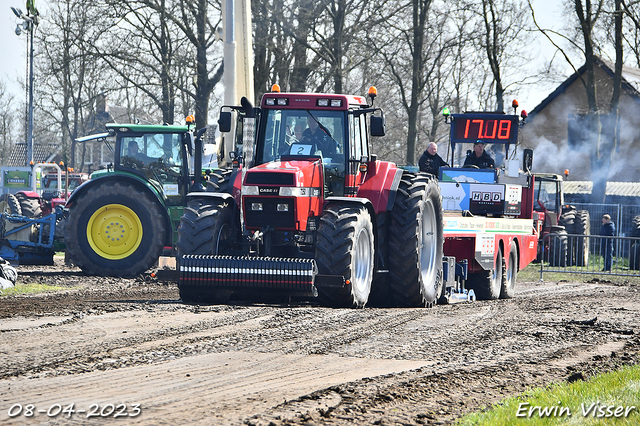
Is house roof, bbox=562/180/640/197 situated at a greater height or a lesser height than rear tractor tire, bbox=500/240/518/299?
greater

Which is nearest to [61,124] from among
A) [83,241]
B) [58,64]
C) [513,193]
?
[58,64]

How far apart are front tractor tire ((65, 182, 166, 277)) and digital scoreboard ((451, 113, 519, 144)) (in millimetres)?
6126

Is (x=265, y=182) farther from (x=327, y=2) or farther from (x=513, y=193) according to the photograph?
(x=327, y=2)

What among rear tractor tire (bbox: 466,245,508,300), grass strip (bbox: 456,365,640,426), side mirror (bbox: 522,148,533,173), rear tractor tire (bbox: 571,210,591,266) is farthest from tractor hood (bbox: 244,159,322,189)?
rear tractor tire (bbox: 571,210,591,266)

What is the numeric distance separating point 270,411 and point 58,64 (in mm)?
26486

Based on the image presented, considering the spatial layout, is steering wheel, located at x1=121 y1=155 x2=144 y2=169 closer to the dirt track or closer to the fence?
the dirt track

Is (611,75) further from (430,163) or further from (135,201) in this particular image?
(135,201)

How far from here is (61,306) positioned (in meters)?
9.69

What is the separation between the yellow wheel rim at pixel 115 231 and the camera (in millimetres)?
14383

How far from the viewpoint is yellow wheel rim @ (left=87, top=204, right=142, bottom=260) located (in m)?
14.4

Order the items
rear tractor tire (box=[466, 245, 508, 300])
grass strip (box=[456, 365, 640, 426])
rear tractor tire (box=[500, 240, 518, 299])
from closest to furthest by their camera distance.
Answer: grass strip (box=[456, 365, 640, 426]), rear tractor tire (box=[466, 245, 508, 300]), rear tractor tire (box=[500, 240, 518, 299])

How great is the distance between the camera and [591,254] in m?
22.0

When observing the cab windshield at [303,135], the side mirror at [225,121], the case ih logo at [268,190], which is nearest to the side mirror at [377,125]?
the cab windshield at [303,135]

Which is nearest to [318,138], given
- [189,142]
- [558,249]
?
[189,142]
